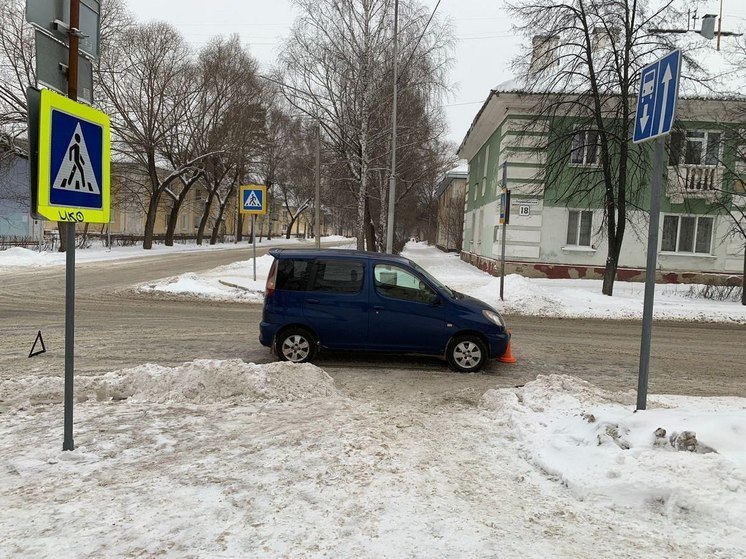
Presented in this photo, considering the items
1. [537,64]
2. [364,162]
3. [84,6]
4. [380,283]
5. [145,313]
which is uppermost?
[537,64]

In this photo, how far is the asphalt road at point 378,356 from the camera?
697 centimetres

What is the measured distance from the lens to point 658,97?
4.50 m

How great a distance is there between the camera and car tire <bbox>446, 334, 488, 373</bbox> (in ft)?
24.7

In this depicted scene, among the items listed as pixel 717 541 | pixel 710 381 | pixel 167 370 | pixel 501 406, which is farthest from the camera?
pixel 710 381

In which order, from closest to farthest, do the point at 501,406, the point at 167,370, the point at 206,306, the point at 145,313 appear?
the point at 501,406
the point at 167,370
the point at 145,313
the point at 206,306

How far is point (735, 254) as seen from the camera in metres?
22.1

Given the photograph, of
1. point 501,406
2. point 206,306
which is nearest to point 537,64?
point 206,306

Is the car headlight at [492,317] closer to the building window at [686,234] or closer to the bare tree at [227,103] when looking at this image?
the building window at [686,234]

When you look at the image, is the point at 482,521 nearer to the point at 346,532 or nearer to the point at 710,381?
the point at 346,532

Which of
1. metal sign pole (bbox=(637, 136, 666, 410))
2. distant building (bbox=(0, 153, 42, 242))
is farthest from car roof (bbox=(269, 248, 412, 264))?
distant building (bbox=(0, 153, 42, 242))

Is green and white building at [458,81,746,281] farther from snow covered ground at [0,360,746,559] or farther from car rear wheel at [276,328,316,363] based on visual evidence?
snow covered ground at [0,360,746,559]

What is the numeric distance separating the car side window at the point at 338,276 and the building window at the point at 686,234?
1952cm

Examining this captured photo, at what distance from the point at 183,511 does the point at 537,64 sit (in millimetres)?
18623

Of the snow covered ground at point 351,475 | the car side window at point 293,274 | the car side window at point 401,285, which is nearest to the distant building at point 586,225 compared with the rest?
the car side window at point 401,285
